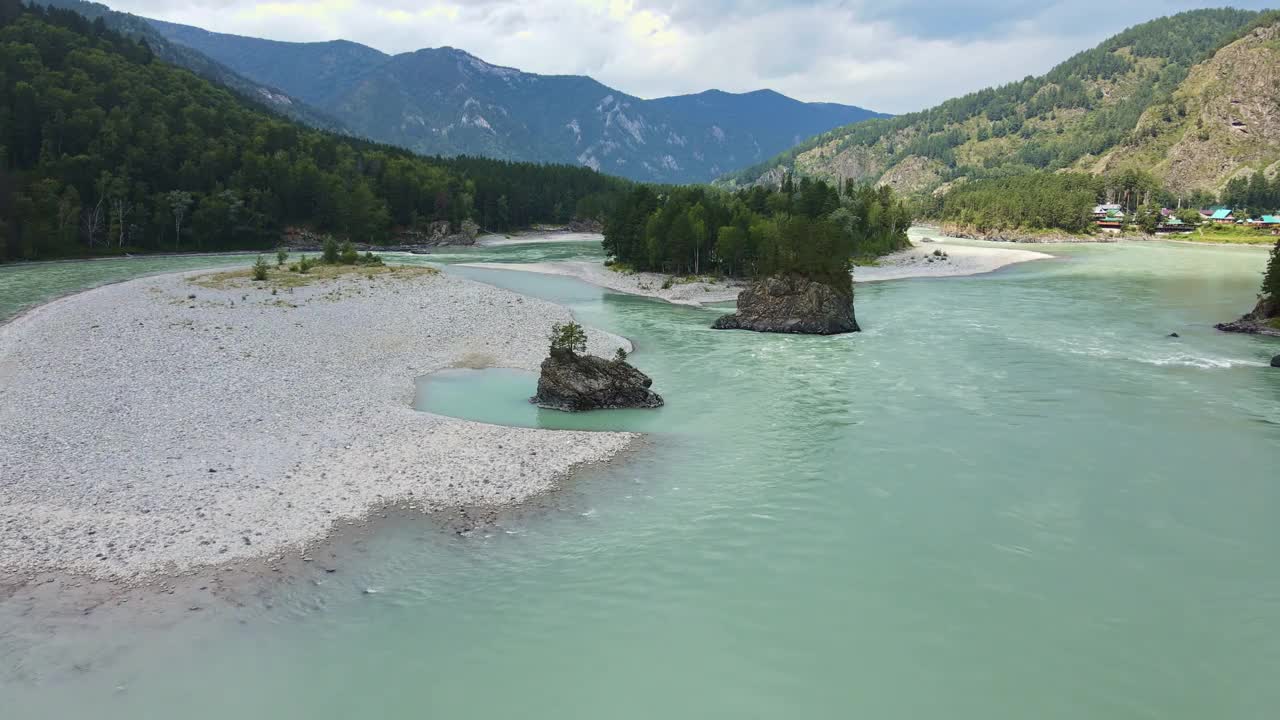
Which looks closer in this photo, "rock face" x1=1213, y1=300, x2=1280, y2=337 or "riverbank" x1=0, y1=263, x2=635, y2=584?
"riverbank" x1=0, y1=263, x2=635, y2=584

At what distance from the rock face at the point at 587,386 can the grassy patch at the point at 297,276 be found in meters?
47.3

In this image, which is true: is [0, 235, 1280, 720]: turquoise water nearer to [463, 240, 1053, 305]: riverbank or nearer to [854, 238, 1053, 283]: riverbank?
[463, 240, 1053, 305]: riverbank

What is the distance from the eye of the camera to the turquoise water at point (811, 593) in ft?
53.6

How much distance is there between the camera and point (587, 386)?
38.8m

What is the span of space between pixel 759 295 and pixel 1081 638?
4997cm

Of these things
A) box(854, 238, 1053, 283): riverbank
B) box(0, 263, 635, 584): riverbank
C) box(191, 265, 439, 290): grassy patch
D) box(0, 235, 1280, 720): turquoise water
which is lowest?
box(0, 235, 1280, 720): turquoise water

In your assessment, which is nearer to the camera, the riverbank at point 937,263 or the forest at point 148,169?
the forest at point 148,169

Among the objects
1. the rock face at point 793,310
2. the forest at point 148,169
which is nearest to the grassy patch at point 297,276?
the rock face at point 793,310

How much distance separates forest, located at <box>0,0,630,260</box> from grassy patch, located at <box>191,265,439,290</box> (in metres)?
46.8

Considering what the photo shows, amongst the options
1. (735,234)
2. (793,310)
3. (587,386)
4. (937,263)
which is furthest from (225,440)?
(937,263)

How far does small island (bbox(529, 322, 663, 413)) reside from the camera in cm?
3866

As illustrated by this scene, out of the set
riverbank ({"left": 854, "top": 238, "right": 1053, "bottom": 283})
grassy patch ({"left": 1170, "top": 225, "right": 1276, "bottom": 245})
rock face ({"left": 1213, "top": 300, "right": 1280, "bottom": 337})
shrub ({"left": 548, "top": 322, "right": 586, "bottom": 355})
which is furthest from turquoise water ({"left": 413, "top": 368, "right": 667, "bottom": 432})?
grassy patch ({"left": 1170, "top": 225, "right": 1276, "bottom": 245})

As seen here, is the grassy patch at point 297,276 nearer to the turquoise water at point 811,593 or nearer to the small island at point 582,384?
the small island at point 582,384

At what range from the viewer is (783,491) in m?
27.5
